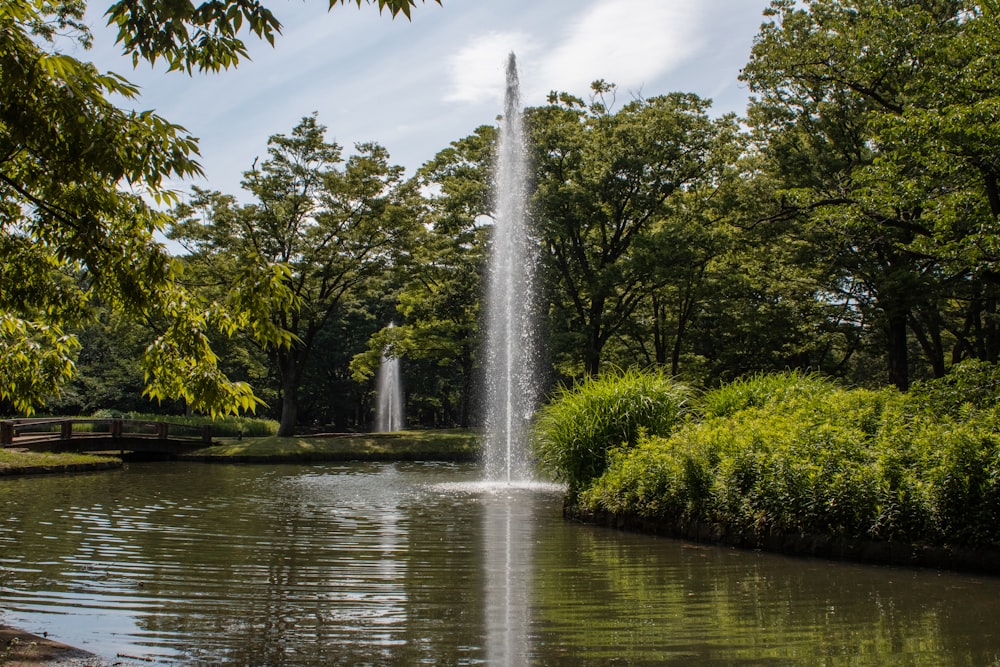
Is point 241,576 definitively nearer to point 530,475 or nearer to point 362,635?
point 362,635

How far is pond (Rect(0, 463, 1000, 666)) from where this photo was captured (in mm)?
4848

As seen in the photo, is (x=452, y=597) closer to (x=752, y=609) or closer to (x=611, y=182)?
(x=752, y=609)

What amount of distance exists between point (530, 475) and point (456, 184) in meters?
16.8

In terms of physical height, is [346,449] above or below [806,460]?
below

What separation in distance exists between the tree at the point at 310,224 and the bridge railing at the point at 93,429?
4.69 m

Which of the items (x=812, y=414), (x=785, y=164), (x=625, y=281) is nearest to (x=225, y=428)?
(x=625, y=281)

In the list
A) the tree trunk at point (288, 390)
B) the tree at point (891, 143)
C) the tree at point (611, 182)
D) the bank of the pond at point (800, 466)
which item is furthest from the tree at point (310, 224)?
the bank of the pond at point (800, 466)

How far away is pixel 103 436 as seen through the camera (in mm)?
27516

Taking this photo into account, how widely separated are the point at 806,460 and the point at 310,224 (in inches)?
1181

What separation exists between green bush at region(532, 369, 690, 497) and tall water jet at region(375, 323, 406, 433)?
141 feet

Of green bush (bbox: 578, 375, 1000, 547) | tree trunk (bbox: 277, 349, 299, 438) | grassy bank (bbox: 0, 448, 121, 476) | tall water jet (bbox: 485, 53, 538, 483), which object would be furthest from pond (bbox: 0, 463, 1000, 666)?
tree trunk (bbox: 277, 349, 299, 438)

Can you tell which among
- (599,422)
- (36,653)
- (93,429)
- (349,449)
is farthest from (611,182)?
(36,653)

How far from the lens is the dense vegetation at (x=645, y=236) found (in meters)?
5.22

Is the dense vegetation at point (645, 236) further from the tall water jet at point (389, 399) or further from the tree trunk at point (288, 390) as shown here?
the tall water jet at point (389, 399)
